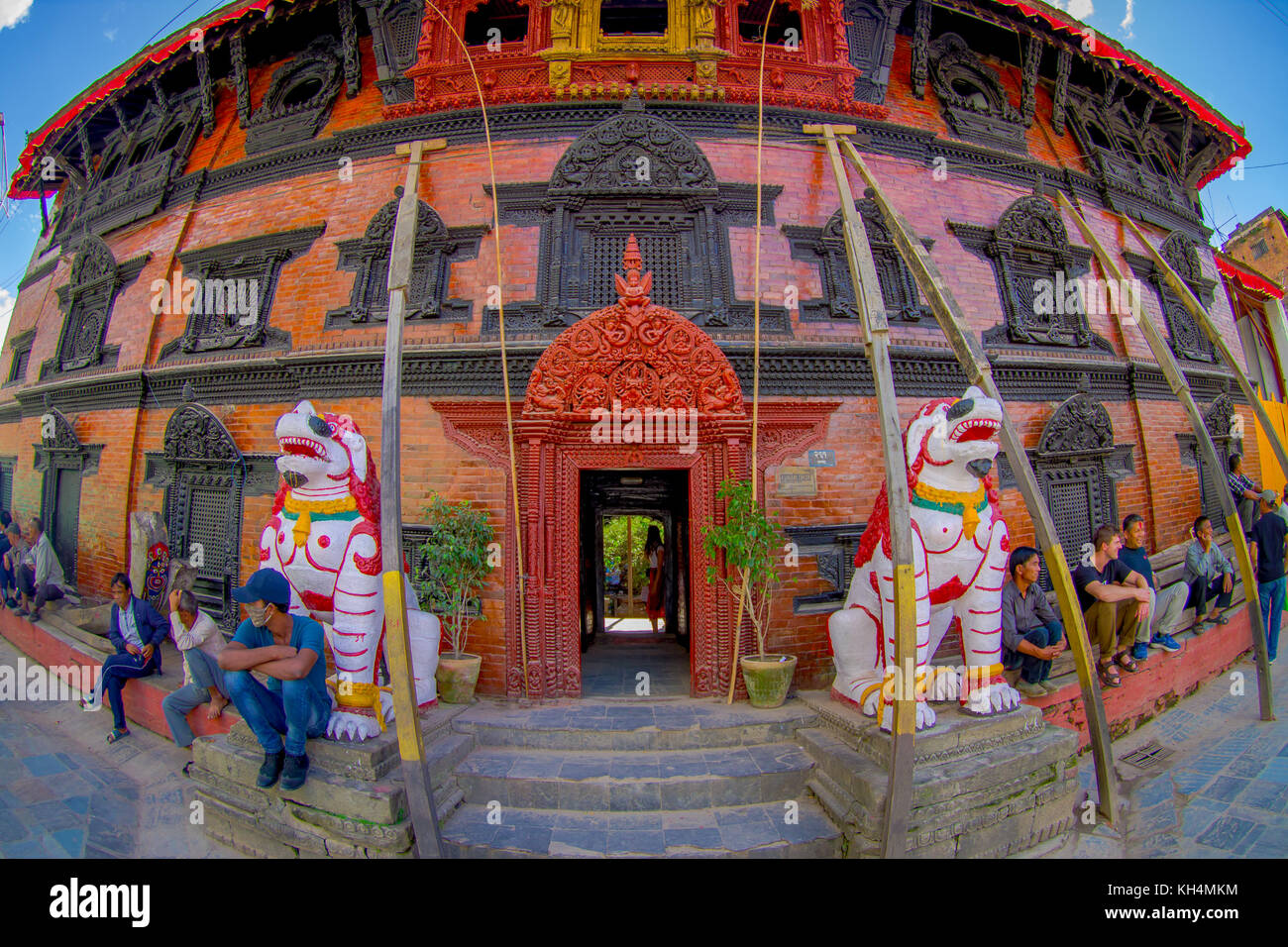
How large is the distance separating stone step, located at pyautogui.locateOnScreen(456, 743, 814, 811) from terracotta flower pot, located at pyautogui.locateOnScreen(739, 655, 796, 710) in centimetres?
56

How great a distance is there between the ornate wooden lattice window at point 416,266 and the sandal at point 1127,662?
7.98 metres

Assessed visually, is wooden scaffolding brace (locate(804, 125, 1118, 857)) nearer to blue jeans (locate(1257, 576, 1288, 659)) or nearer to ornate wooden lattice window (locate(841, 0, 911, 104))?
ornate wooden lattice window (locate(841, 0, 911, 104))

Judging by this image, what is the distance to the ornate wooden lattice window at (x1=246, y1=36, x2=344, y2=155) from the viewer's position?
23.0ft

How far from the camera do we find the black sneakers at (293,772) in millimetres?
3535

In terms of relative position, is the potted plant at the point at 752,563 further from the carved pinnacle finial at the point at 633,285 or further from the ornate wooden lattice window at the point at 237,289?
the ornate wooden lattice window at the point at 237,289

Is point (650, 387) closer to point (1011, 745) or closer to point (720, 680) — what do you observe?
point (720, 680)

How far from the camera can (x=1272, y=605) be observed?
6.46 m

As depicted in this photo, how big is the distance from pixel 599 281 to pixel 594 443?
2.01 meters

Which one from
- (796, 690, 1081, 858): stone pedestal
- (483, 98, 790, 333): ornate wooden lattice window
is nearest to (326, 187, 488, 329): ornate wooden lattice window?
(483, 98, 790, 333): ornate wooden lattice window

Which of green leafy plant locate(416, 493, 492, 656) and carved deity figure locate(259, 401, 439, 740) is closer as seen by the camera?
carved deity figure locate(259, 401, 439, 740)

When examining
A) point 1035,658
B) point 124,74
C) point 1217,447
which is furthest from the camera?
point 1217,447

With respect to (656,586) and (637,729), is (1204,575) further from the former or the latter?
(656,586)

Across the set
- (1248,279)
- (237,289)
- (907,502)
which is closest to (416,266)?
(237,289)

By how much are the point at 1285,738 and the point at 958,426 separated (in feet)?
16.7
